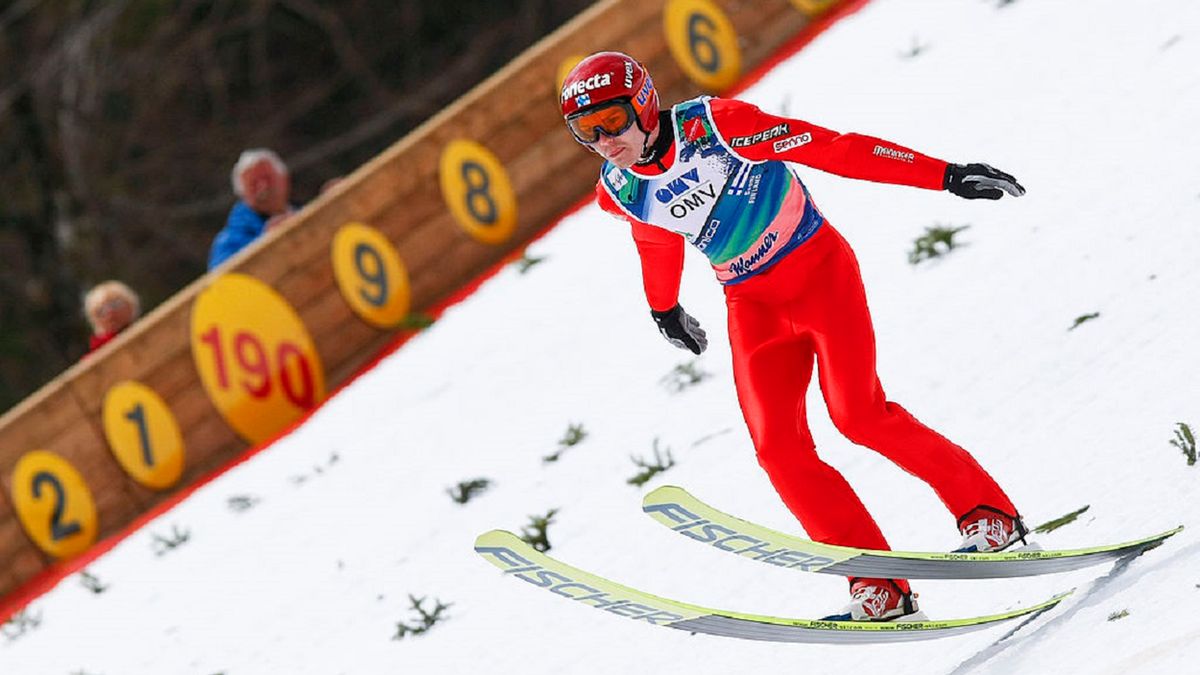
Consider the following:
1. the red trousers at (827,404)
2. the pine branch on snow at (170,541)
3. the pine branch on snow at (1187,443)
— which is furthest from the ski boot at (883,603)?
the pine branch on snow at (170,541)

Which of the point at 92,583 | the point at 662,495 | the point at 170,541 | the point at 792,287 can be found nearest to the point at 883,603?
the point at 662,495

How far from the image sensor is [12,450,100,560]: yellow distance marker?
28.6ft

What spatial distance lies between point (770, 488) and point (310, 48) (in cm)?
1586

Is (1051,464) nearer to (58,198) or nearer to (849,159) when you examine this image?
(849,159)

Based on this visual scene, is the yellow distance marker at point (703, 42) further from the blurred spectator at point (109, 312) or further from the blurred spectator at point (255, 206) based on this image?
the blurred spectator at point (109, 312)

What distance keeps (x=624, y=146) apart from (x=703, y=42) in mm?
6009

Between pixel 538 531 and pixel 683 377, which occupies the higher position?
pixel 683 377

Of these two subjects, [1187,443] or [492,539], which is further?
[1187,443]

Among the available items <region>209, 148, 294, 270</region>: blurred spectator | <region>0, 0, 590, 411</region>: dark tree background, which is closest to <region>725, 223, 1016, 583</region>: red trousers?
<region>209, 148, 294, 270</region>: blurred spectator

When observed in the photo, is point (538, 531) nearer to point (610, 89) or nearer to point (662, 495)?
point (662, 495)

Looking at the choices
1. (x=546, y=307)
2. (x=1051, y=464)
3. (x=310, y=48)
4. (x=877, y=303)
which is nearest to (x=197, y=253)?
(x=310, y=48)

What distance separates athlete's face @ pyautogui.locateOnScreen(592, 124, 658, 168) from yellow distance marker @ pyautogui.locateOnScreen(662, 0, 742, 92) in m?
5.77

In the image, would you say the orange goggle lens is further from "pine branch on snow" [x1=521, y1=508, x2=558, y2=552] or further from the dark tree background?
the dark tree background

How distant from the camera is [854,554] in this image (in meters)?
4.01
